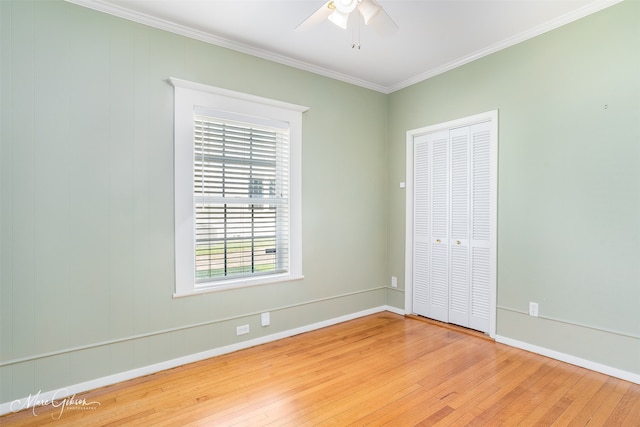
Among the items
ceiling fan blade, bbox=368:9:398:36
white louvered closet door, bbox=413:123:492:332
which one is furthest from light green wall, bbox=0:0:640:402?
ceiling fan blade, bbox=368:9:398:36

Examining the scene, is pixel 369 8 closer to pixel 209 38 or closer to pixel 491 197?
pixel 209 38

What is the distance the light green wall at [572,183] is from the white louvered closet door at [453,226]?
0.22 m

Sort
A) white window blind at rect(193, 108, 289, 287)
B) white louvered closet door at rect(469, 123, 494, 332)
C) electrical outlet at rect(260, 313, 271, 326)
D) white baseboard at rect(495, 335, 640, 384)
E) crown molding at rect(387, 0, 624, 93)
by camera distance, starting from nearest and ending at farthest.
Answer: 1. white baseboard at rect(495, 335, 640, 384)
2. crown molding at rect(387, 0, 624, 93)
3. white window blind at rect(193, 108, 289, 287)
4. electrical outlet at rect(260, 313, 271, 326)
5. white louvered closet door at rect(469, 123, 494, 332)

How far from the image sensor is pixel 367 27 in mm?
2840

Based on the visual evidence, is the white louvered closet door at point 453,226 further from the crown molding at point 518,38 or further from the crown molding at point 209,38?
the crown molding at point 209,38

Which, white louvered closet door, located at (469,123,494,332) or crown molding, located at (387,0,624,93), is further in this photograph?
white louvered closet door, located at (469,123,494,332)

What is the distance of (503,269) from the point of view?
321 centimetres

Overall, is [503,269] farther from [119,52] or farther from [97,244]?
[119,52]

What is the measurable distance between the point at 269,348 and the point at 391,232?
84.3 inches

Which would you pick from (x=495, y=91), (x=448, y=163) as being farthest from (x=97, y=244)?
(x=495, y=91)

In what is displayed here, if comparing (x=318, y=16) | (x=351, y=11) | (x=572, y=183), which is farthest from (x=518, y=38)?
(x=318, y=16)

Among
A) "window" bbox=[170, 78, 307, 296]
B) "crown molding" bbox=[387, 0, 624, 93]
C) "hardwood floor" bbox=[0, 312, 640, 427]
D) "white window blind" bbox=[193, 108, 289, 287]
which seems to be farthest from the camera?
"white window blind" bbox=[193, 108, 289, 287]

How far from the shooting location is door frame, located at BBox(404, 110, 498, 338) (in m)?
3.26

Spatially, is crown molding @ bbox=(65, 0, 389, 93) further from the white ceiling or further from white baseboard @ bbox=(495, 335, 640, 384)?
white baseboard @ bbox=(495, 335, 640, 384)
